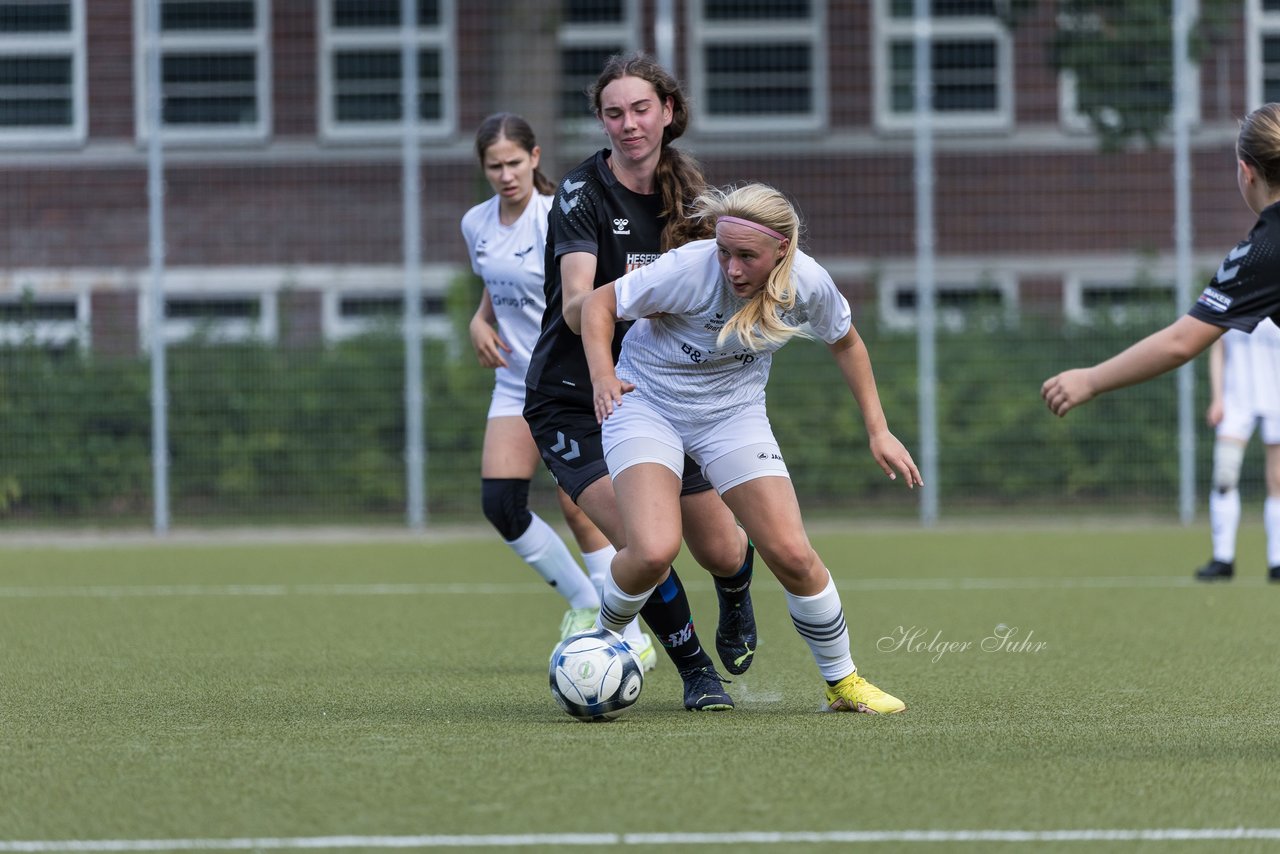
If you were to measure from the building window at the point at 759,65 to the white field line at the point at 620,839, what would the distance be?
12.8 m

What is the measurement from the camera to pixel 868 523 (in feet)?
50.5

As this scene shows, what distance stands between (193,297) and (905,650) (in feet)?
30.7

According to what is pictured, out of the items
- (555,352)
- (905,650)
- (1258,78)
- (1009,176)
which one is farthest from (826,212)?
(555,352)

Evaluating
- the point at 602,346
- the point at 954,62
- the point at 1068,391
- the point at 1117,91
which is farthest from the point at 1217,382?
the point at 954,62

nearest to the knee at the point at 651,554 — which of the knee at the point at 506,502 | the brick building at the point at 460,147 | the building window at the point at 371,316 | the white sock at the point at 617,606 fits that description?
the white sock at the point at 617,606

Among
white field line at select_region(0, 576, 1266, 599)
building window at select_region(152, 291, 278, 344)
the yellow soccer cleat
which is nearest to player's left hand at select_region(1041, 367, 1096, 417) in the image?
the yellow soccer cleat

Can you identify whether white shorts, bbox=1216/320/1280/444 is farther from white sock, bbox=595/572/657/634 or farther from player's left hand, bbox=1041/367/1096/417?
player's left hand, bbox=1041/367/1096/417

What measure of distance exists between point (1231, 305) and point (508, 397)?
11.6ft

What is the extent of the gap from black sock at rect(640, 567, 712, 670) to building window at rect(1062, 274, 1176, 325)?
409 inches

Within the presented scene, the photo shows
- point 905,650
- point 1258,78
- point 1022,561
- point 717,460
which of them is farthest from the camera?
point 1258,78

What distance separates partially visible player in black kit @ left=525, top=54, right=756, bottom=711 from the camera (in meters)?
5.56

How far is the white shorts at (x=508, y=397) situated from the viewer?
7.35 m

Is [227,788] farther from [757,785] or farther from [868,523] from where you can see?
[868,523]

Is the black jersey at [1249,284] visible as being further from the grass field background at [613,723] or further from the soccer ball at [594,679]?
the soccer ball at [594,679]
